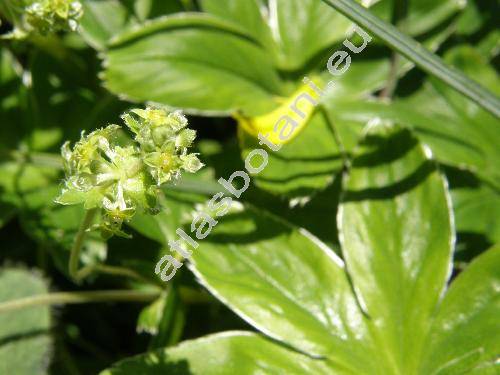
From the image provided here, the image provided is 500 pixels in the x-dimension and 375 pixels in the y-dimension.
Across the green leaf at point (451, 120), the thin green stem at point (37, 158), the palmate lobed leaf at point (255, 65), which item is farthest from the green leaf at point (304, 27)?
the thin green stem at point (37, 158)

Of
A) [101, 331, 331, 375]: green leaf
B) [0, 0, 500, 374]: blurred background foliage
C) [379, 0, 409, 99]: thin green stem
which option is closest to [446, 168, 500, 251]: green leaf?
[0, 0, 500, 374]: blurred background foliage

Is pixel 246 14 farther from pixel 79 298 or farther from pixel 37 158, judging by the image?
pixel 79 298

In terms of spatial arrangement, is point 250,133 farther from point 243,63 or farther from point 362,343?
point 362,343

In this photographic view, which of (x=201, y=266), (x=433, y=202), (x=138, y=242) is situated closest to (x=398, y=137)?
(x=433, y=202)

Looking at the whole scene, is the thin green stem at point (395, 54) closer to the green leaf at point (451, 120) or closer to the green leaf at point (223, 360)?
the green leaf at point (451, 120)

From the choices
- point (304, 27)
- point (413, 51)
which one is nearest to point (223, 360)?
point (413, 51)

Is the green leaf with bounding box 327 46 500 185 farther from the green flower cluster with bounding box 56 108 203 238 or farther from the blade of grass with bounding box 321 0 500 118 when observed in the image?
the green flower cluster with bounding box 56 108 203 238

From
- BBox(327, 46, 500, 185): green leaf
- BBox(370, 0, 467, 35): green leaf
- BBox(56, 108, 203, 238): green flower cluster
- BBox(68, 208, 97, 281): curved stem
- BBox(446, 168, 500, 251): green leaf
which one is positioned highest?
BBox(370, 0, 467, 35): green leaf
